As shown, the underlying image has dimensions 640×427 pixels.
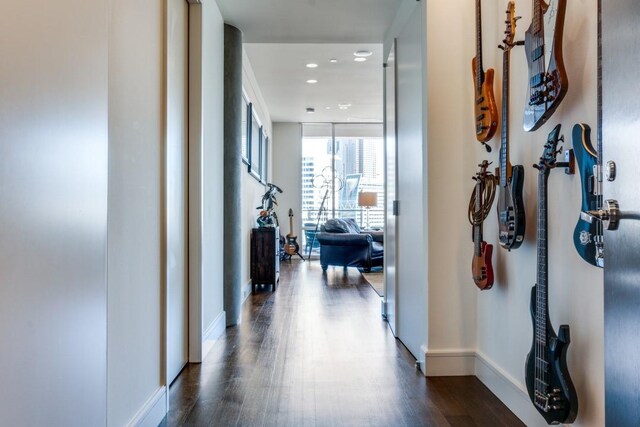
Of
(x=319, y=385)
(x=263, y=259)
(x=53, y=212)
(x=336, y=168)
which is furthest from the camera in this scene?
(x=336, y=168)

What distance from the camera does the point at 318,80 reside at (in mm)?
6207

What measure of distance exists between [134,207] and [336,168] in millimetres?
8008

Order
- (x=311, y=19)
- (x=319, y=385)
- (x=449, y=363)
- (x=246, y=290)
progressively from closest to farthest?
1. (x=319, y=385)
2. (x=449, y=363)
3. (x=311, y=19)
4. (x=246, y=290)

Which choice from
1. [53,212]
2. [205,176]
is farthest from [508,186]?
[205,176]

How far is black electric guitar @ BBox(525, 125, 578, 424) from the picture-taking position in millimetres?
1482

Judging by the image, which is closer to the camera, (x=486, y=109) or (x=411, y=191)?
(x=486, y=109)

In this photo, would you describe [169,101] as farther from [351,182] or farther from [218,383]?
[351,182]

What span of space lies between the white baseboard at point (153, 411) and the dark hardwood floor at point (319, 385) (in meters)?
0.05

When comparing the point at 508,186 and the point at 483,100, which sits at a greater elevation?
the point at 483,100

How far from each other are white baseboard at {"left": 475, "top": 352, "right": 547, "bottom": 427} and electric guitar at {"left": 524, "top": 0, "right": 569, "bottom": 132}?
1101mm

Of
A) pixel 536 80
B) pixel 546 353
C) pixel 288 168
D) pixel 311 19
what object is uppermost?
pixel 311 19

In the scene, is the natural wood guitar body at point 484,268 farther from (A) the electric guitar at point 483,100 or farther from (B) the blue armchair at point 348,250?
(B) the blue armchair at point 348,250

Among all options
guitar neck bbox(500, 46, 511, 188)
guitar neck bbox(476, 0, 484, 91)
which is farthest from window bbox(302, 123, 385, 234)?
guitar neck bbox(500, 46, 511, 188)

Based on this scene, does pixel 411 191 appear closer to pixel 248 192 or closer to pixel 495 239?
pixel 495 239
